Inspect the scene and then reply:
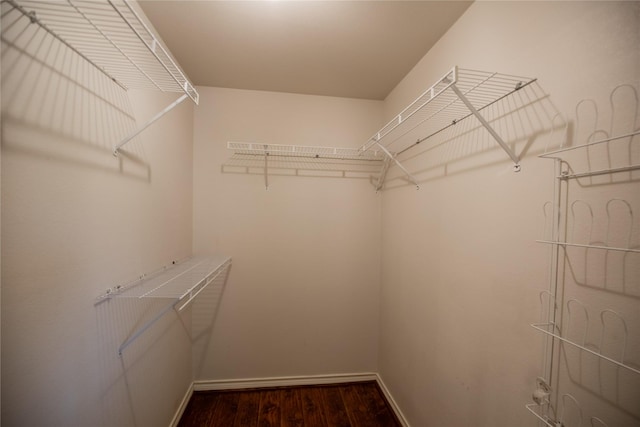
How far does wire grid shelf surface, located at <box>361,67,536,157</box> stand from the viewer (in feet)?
2.82

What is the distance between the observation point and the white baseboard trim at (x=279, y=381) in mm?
1990

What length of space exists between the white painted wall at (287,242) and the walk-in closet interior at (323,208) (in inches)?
0.7

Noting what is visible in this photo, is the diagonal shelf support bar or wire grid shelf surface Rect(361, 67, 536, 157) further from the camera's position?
the diagonal shelf support bar

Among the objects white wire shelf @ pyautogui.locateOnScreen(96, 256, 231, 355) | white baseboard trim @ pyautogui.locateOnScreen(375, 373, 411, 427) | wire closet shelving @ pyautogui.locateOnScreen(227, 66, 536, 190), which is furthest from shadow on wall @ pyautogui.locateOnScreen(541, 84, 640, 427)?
white wire shelf @ pyautogui.locateOnScreen(96, 256, 231, 355)

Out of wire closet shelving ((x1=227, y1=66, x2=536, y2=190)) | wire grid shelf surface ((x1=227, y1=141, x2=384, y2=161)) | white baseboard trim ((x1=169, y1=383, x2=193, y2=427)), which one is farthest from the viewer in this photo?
wire grid shelf surface ((x1=227, y1=141, x2=384, y2=161))

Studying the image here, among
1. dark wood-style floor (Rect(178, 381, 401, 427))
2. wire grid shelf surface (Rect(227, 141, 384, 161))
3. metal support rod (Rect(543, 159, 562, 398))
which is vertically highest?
wire grid shelf surface (Rect(227, 141, 384, 161))

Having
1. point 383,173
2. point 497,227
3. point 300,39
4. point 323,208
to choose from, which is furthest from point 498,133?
point 323,208

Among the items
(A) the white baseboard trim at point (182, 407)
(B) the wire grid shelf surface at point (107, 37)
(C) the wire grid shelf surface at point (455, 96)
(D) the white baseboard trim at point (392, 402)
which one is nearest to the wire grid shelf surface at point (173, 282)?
(B) the wire grid shelf surface at point (107, 37)

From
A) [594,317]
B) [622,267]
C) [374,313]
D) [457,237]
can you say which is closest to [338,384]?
[374,313]

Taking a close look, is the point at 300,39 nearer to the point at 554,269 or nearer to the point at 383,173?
the point at 383,173

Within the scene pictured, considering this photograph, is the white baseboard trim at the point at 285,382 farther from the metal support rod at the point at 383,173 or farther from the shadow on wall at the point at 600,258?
the metal support rod at the point at 383,173

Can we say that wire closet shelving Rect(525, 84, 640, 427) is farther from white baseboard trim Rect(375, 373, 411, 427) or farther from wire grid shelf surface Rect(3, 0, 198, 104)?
wire grid shelf surface Rect(3, 0, 198, 104)

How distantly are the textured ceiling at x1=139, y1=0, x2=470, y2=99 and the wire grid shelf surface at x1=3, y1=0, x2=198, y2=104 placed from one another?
16.6 inches

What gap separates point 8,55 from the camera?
0.63 meters
